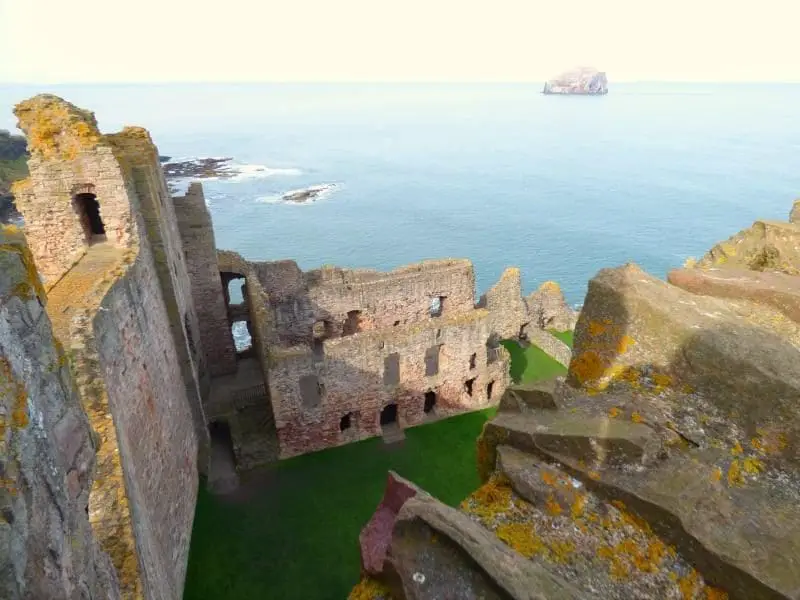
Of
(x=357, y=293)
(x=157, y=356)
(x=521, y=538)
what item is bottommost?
(x=357, y=293)

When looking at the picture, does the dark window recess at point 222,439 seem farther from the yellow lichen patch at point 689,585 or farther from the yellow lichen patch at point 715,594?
the yellow lichen patch at point 715,594

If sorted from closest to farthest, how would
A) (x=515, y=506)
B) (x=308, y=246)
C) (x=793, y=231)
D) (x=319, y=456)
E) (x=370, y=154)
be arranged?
(x=515, y=506), (x=793, y=231), (x=319, y=456), (x=308, y=246), (x=370, y=154)

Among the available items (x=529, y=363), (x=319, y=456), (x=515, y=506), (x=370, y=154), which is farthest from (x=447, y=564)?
(x=370, y=154)

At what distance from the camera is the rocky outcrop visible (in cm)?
407

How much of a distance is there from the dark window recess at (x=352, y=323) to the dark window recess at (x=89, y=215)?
11.2m

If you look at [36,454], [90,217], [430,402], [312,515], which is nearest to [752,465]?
[36,454]

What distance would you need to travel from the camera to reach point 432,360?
20.8m

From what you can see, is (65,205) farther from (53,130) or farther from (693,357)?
(693,357)

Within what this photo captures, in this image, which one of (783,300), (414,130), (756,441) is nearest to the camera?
(756,441)

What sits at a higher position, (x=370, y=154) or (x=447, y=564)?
(x=447, y=564)

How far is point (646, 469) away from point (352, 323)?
19.6 metres

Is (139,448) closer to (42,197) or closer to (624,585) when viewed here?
(42,197)

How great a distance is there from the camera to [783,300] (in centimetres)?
721

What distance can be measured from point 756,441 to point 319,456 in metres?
16.0
